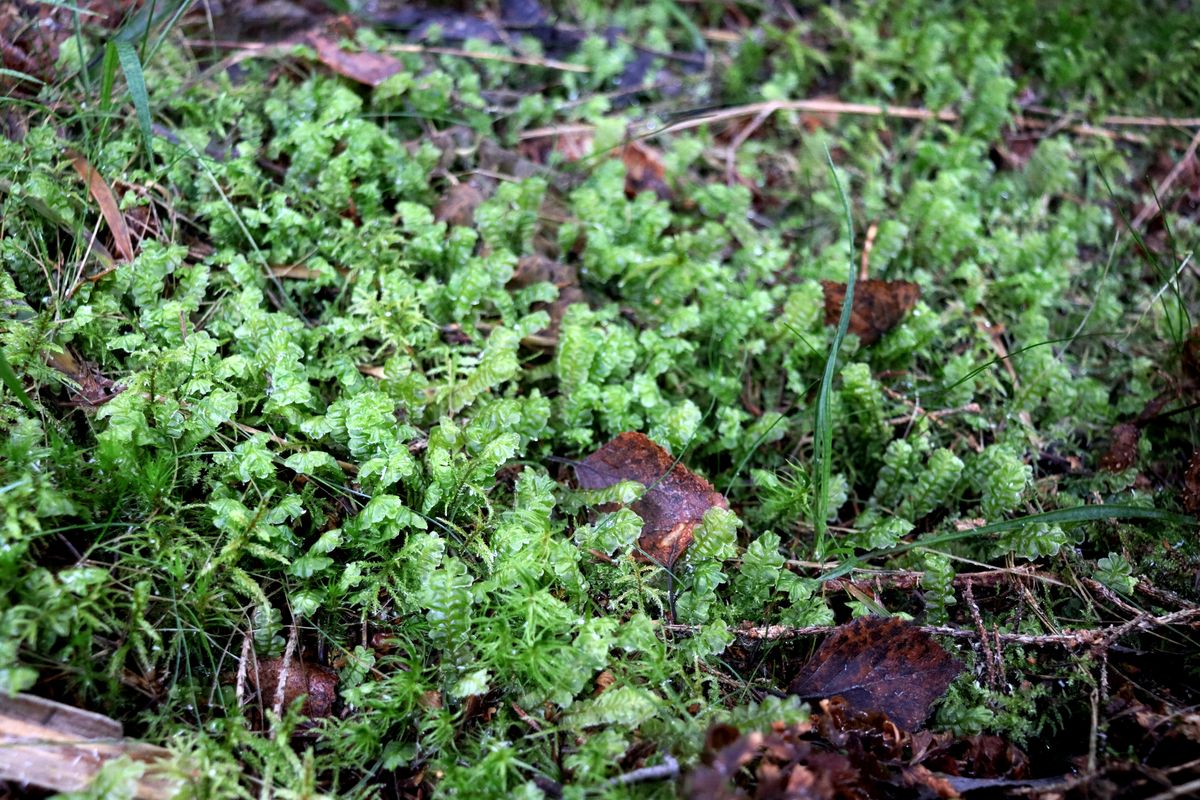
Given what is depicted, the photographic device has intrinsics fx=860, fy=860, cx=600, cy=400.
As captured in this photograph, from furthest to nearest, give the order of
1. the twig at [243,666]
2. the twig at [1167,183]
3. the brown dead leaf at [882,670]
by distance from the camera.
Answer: the twig at [1167,183] → the brown dead leaf at [882,670] → the twig at [243,666]

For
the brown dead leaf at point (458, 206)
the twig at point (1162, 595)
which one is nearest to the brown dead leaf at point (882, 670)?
the twig at point (1162, 595)

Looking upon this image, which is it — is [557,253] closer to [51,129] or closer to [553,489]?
[553,489]

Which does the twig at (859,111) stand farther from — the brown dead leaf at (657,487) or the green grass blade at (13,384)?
the green grass blade at (13,384)

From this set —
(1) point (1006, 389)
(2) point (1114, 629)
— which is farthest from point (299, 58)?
(2) point (1114, 629)

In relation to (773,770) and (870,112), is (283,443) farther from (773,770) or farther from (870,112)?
(870,112)

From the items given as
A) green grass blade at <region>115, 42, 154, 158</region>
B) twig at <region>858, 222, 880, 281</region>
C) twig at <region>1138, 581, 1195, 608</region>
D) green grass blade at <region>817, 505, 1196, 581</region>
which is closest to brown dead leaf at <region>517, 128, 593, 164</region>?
twig at <region>858, 222, 880, 281</region>

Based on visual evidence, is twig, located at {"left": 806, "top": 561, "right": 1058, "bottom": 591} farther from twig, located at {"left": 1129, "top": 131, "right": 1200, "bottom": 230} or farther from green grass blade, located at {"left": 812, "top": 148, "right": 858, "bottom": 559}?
twig, located at {"left": 1129, "top": 131, "right": 1200, "bottom": 230}
